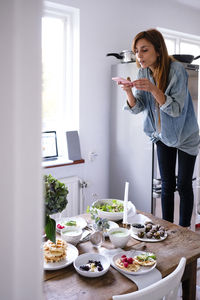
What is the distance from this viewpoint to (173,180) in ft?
7.20

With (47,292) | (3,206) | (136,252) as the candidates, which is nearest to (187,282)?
(136,252)

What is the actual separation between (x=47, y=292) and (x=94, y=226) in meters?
0.44

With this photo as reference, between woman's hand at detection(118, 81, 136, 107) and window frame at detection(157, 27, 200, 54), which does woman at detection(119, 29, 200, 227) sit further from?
window frame at detection(157, 27, 200, 54)

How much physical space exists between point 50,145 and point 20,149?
243 centimetres

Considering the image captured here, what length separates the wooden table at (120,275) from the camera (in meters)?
0.98

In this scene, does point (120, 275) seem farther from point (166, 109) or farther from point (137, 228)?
point (166, 109)

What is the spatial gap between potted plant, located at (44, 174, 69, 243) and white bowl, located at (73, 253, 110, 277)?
0.12 meters

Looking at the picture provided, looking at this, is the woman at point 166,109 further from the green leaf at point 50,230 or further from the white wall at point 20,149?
the white wall at point 20,149

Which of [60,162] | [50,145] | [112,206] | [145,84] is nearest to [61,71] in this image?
[50,145]

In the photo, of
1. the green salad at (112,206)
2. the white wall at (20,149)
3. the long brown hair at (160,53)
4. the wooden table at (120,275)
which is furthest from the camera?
the long brown hair at (160,53)

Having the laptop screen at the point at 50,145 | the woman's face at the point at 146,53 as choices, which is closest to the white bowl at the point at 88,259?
the woman's face at the point at 146,53

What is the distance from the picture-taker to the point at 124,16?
3.01m

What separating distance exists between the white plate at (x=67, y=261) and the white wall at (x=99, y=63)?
1.41 meters

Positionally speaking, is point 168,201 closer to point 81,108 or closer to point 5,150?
point 81,108
